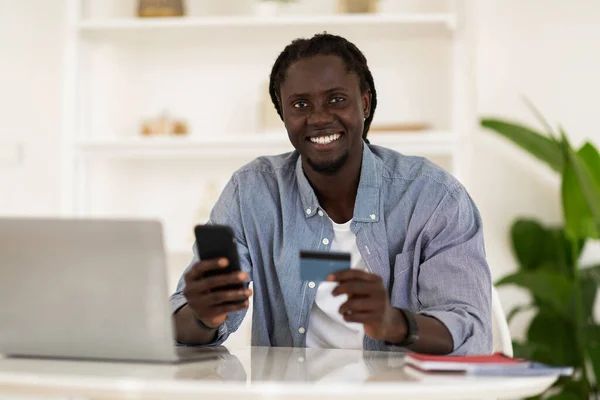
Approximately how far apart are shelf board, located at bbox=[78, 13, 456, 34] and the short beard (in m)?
1.43

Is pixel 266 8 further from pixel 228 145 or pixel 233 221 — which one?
pixel 233 221

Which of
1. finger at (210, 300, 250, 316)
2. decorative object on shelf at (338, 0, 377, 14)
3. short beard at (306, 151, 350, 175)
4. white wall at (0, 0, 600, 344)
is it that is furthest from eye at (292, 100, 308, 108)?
white wall at (0, 0, 600, 344)

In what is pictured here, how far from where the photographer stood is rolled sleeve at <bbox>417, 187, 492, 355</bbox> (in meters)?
1.49

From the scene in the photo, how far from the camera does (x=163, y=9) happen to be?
334 cm

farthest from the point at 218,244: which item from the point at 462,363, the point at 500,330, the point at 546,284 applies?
the point at 546,284

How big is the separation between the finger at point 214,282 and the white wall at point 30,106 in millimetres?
2373

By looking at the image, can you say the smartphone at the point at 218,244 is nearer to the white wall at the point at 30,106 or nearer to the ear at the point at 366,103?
the ear at the point at 366,103

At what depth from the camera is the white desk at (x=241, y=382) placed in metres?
1.02

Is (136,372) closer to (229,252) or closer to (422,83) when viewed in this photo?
(229,252)

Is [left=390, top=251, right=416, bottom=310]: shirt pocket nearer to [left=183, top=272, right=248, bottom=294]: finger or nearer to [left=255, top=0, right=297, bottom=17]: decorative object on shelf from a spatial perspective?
[left=183, top=272, right=248, bottom=294]: finger

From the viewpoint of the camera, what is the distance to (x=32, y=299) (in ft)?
4.00

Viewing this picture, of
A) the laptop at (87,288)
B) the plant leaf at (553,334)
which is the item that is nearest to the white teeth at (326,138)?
the laptop at (87,288)

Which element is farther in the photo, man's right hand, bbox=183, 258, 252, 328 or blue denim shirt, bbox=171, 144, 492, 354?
blue denim shirt, bbox=171, 144, 492, 354

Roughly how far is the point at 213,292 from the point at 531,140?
2.12 meters
